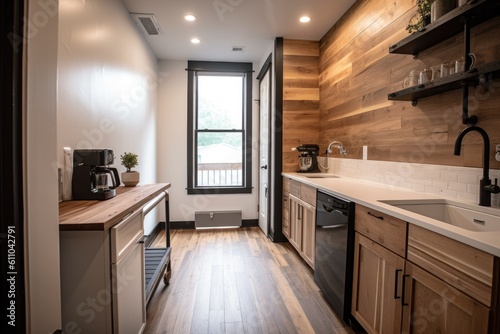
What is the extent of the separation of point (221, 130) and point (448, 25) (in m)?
3.45

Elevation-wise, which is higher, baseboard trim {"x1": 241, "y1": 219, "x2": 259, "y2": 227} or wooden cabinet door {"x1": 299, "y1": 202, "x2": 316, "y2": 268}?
wooden cabinet door {"x1": 299, "y1": 202, "x2": 316, "y2": 268}

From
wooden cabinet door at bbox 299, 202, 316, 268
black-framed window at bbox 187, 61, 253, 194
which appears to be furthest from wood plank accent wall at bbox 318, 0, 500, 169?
black-framed window at bbox 187, 61, 253, 194

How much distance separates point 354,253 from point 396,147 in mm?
969

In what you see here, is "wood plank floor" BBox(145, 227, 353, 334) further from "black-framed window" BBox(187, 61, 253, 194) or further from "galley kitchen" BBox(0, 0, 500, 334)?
"black-framed window" BBox(187, 61, 253, 194)

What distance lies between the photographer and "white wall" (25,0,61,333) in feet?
3.12

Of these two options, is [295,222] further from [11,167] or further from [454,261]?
[11,167]

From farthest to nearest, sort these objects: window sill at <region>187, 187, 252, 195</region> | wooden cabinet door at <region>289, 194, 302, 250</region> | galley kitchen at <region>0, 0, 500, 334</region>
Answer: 1. window sill at <region>187, 187, 252, 195</region>
2. wooden cabinet door at <region>289, 194, 302, 250</region>
3. galley kitchen at <region>0, 0, 500, 334</region>

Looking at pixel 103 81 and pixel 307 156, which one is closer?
pixel 103 81

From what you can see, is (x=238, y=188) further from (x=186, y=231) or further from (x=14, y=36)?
(x=14, y=36)

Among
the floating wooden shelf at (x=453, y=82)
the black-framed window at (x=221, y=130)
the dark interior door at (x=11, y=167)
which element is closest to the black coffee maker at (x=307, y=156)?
the black-framed window at (x=221, y=130)

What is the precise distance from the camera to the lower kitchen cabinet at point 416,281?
946 mm

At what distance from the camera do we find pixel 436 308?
113 cm

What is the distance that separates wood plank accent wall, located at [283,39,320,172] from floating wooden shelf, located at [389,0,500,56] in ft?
5.54

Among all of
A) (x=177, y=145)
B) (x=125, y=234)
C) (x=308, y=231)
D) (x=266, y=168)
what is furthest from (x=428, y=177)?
(x=177, y=145)
